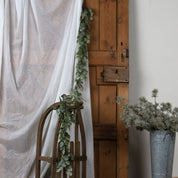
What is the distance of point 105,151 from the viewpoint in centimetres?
247

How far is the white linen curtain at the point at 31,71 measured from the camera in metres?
2.30

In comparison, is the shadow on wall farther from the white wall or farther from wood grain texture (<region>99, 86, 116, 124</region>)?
wood grain texture (<region>99, 86, 116, 124</region>)

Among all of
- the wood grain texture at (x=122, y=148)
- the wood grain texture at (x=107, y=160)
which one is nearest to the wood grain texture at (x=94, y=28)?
the wood grain texture at (x=122, y=148)

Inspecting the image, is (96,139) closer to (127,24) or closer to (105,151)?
(105,151)

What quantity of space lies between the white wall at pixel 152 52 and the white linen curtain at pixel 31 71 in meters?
0.48

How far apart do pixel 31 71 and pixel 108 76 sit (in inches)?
24.5

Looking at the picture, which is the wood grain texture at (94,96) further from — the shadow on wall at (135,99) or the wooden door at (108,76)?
the shadow on wall at (135,99)

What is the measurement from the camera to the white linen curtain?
7.55 feet

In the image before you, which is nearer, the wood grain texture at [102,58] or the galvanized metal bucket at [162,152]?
the galvanized metal bucket at [162,152]

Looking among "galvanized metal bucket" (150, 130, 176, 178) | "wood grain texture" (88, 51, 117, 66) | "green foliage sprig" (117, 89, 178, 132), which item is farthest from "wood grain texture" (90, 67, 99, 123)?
"galvanized metal bucket" (150, 130, 176, 178)

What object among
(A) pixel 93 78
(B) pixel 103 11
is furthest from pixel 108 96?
(B) pixel 103 11

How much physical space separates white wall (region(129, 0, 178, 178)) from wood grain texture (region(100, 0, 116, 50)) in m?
0.20

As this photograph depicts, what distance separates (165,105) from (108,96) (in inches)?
21.1

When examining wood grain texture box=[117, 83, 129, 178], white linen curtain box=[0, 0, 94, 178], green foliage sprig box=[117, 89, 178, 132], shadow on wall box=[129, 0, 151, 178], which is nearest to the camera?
green foliage sprig box=[117, 89, 178, 132]
